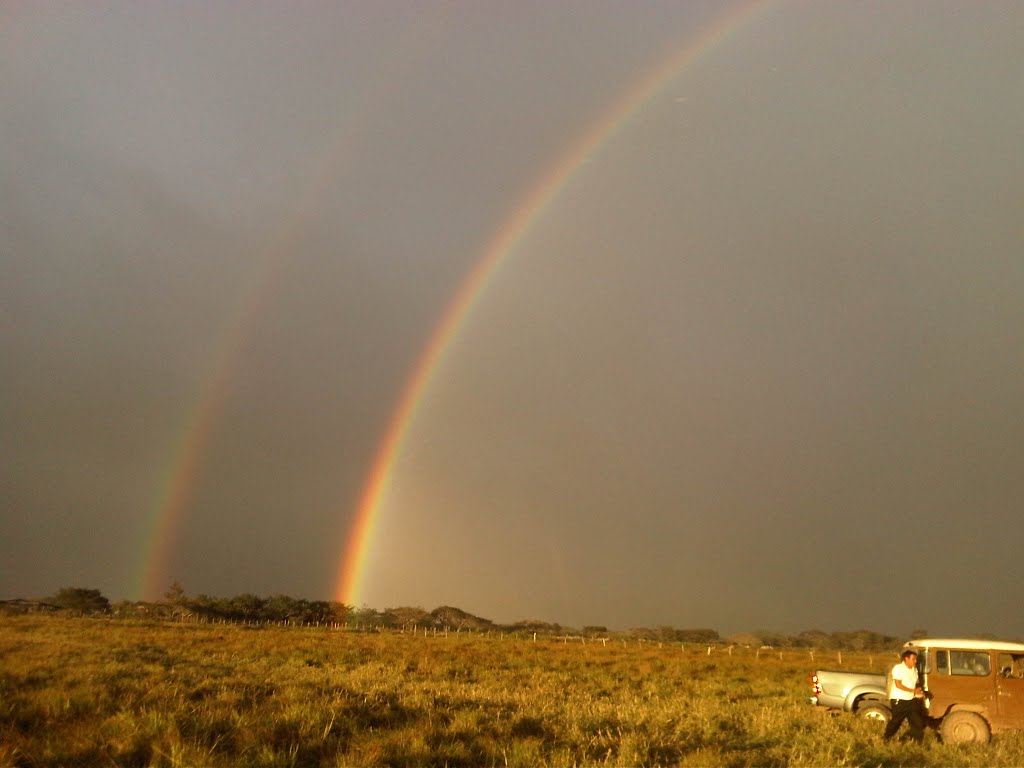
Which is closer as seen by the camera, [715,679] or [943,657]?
[943,657]

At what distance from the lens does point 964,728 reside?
54.5ft

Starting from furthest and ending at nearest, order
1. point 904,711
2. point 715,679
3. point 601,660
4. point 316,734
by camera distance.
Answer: point 601,660 → point 715,679 → point 904,711 → point 316,734

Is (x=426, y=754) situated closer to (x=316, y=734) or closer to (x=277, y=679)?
(x=316, y=734)

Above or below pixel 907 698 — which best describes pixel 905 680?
above

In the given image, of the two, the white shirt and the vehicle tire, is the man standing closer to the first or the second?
the white shirt

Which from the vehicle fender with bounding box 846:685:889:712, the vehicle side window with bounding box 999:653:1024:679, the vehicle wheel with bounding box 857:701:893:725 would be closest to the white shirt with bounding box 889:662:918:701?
the vehicle side window with bounding box 999:653:1024:679

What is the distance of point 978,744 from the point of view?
15625mm

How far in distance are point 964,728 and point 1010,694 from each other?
1.10 meters

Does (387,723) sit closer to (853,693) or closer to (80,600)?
(853,693)

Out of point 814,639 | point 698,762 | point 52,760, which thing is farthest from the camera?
point 814,639

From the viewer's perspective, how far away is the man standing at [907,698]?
15250mm

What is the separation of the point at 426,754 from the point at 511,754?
3.47 ft

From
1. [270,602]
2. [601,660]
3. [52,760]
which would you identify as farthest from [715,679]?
[270,602]

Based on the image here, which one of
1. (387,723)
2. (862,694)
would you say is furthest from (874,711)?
(387,723)
